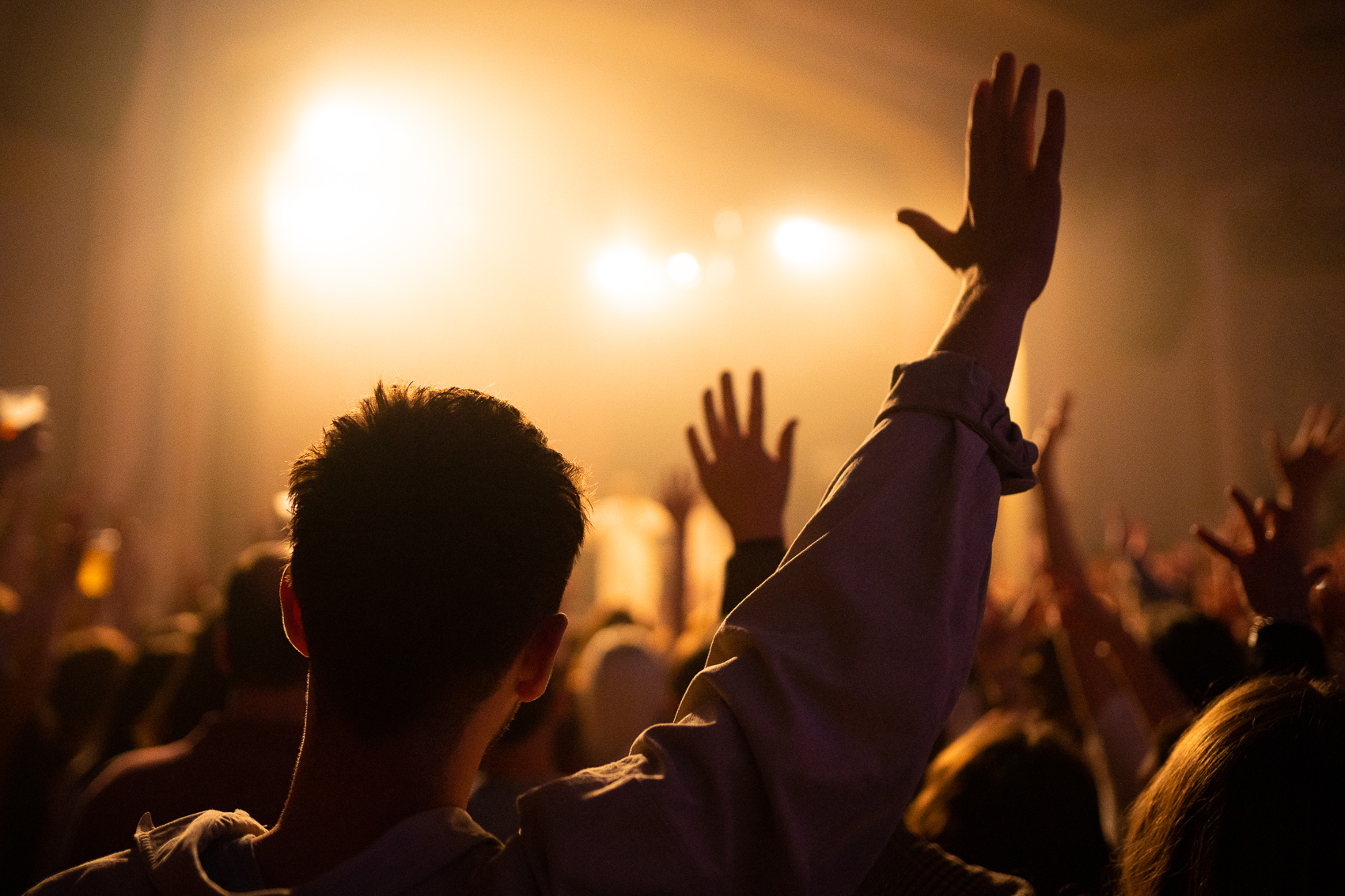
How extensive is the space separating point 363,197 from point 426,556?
1140 centimetres

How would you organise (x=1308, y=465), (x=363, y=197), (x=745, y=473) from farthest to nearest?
(x=363, y=197) < (x=1308, y=465) < (x=745, y=473)

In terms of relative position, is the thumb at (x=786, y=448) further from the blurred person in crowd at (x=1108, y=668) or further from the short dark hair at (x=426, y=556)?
the short dark hair at (x=426, y=556)

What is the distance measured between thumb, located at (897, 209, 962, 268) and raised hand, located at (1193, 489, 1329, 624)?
985 mm

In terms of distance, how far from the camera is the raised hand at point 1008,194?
1.00m

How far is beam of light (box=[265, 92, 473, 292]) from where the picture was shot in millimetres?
10281

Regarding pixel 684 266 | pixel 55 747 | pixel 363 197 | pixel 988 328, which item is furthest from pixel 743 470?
pixel 684 266

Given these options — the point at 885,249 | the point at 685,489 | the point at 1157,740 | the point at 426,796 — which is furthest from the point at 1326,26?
the point at 426,796

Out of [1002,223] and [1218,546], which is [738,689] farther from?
[1218,546]

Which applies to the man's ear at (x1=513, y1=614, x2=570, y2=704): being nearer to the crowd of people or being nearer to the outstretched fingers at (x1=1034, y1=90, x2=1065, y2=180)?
the crowd of people

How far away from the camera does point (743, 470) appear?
1.73m

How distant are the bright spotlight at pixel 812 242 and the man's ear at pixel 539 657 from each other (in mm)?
13333

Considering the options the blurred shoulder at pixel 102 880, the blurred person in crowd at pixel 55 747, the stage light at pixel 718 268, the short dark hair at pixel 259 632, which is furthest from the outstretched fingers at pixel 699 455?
the stage light at pixel 718 268

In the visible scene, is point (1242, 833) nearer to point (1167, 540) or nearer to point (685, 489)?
point (685, 489)

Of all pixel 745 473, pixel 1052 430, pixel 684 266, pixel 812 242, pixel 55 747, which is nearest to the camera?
pixel 745 473
